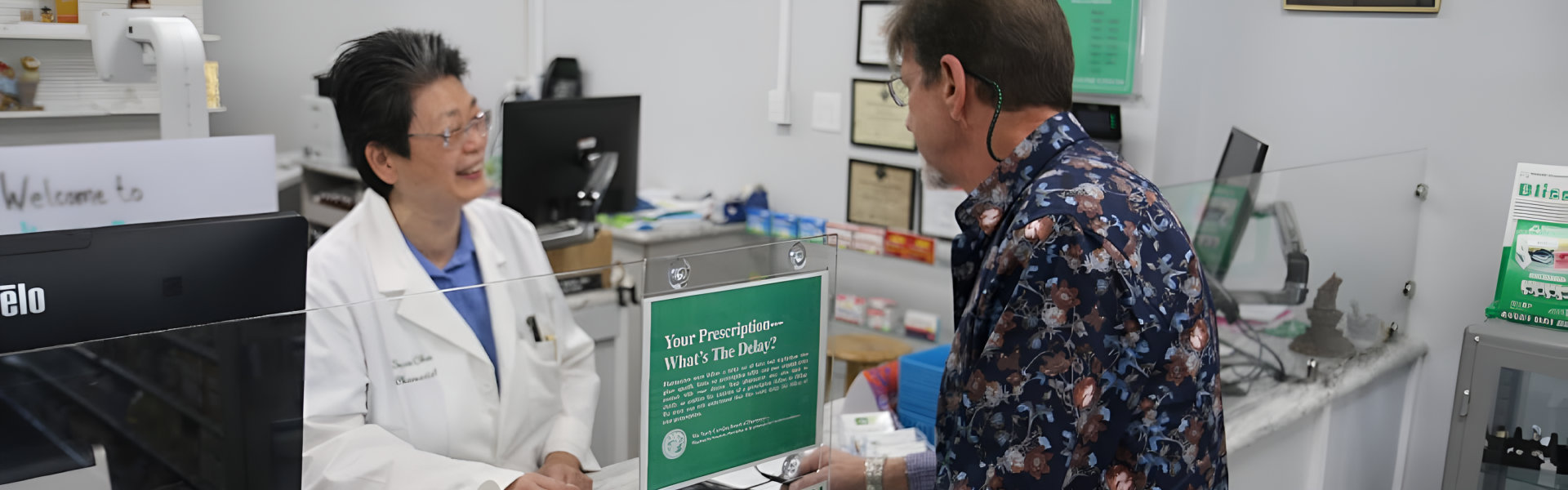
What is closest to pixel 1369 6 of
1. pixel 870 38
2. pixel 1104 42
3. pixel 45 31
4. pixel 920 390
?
pixel 1104 42

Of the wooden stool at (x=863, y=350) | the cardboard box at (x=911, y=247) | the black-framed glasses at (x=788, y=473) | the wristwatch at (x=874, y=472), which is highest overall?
the black-framed glasses at (x=788, y=473)

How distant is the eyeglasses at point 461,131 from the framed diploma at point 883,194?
1.96m

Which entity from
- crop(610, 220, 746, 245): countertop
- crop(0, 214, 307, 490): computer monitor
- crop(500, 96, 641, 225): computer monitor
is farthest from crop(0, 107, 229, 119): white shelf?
crop(0, 214, 307, 490): computer monitor

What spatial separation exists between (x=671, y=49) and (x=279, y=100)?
213cm

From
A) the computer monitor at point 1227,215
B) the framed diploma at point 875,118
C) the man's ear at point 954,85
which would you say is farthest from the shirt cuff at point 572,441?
the framed diploma at point 875,118

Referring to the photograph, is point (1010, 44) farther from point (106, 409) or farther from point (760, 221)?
point (760, 221)

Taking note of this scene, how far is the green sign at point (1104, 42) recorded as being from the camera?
3.05 metres

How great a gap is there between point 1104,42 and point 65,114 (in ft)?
12.1

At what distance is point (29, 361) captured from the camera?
0.76 m

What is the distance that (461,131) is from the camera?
2.14m

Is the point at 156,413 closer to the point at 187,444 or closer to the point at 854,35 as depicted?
the point at 187,444

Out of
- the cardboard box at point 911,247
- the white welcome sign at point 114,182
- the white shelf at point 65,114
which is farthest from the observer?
the cardboard box at point 911,247

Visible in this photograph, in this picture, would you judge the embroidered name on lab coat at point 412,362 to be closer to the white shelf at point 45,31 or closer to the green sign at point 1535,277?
the green sign at point 1535,277

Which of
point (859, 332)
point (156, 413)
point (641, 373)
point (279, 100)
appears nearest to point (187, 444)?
point (156, 413)
